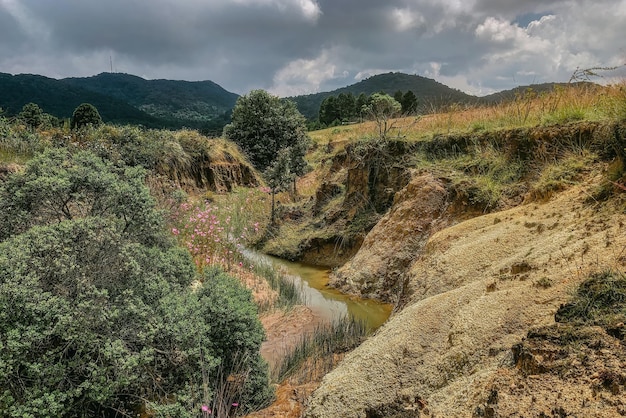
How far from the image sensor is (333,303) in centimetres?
866

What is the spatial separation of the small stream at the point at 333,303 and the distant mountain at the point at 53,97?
94.3 m

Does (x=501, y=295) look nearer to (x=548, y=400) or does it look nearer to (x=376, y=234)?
(x=548, y=400)

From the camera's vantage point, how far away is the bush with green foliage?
3.15 m

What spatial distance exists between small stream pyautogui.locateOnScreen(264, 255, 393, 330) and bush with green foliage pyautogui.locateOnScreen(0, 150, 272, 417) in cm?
337

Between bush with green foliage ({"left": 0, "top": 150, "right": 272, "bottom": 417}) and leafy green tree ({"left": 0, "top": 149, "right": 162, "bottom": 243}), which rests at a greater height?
leafy green tree ({"left": 0, "top": 149, "right": 162, "bottom": 243})

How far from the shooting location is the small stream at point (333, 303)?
768cm

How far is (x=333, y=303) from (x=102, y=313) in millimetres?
5800

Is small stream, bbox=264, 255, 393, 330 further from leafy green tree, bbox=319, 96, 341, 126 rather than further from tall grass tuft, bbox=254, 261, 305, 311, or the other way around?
leafy green tree, bbox=319, 96, 341, 126

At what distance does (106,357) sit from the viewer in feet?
10.7

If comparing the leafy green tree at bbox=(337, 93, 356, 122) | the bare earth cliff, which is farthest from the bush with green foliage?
the leafy green tree at bbox=(337, 93, 356, 122)

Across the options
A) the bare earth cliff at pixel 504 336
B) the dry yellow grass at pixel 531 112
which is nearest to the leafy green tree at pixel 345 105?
the dry yellow grass at pixel 531 112

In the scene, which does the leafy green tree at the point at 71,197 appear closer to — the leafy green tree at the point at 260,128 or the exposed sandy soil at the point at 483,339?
the exposed sandy soil at the point at 483,339

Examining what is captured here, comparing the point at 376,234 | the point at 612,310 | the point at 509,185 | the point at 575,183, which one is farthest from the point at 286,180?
the point at 612,310

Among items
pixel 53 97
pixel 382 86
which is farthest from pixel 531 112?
pixel 382 86
